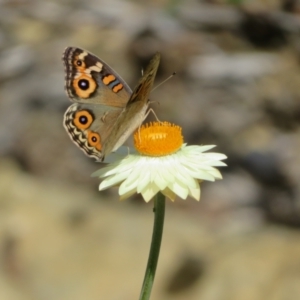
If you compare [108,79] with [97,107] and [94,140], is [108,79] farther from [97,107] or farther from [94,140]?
[94,140]

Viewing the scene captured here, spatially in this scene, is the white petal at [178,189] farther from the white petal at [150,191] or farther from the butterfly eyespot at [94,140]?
the butterfly eyespot at [94,140]

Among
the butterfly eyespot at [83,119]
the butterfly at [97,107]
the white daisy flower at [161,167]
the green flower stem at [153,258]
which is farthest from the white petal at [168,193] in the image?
the butterfly eyespot at [83,119]

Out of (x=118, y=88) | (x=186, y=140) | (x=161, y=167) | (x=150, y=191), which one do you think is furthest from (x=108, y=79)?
(x=186, y=140)

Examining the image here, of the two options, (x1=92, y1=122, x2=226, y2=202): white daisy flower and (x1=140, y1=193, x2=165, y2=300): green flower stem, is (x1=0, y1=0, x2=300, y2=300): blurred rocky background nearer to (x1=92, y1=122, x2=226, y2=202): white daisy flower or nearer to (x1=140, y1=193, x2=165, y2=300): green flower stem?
(x1=92, y1=122, x2=226, y2=202): white daisy flower

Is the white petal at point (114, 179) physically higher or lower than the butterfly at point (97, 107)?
lower

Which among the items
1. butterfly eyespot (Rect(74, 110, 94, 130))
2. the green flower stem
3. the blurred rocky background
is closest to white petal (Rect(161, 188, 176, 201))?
the green flower stem

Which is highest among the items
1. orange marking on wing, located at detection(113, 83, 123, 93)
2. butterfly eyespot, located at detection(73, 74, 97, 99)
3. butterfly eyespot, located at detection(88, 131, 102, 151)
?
orange marking on wing, located at detection(113, 83, 123, 93)
